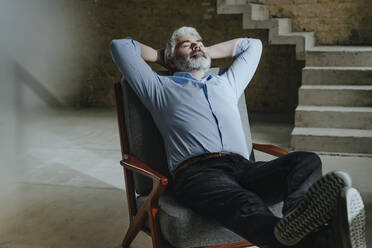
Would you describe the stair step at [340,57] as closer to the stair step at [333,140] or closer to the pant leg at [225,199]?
the stair step at [333,140]

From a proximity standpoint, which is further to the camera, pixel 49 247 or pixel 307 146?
pixel 307 146

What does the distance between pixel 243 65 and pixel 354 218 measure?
1434 millimetres

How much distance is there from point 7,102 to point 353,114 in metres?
5.11

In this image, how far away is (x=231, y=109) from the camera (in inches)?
102

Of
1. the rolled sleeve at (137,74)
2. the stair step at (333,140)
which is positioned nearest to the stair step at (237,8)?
the stair step at (333,140)

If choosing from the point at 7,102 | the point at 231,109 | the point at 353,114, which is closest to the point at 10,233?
the point at 231,109

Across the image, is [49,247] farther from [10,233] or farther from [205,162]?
[205,162]

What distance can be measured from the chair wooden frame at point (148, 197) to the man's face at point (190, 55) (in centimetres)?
42

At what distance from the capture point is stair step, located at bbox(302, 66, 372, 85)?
4930 mm

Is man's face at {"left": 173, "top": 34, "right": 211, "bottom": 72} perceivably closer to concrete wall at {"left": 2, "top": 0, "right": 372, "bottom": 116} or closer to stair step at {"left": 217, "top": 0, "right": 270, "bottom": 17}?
stair step at {"left": 217, "top": 0, "right": 270, "bottom": 17}

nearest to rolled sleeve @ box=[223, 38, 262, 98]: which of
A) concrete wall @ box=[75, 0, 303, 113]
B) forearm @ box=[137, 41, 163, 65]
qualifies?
forearm @ box=[137, 41, 163, 65]

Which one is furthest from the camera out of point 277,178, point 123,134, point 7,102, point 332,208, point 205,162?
point 7,102

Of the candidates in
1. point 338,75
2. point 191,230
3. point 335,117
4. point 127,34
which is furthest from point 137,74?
point 127,34

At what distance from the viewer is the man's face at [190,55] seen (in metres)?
2.77
